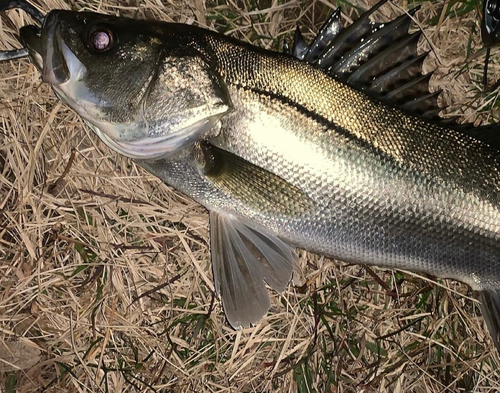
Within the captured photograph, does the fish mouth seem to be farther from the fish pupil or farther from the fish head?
the fish pupil

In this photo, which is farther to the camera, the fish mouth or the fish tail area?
the fish tail area

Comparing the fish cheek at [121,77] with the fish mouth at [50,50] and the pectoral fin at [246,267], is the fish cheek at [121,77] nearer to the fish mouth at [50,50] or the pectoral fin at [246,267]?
the fish mouth at [50,50]

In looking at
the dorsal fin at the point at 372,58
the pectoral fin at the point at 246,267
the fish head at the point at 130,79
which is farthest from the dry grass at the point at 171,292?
the fish head at the point at 130,79

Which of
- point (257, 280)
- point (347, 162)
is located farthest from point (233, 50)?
point (257, 280)

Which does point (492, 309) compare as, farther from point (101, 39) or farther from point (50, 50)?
point (50, 50)

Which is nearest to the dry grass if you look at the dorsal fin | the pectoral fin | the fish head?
the pectoral fin

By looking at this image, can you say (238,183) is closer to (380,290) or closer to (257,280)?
(257,280)

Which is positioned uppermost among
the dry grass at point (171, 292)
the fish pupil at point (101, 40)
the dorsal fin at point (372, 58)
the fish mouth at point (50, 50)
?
the dorsal fin at point (372, 58)

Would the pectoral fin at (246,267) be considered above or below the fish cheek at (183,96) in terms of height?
below
